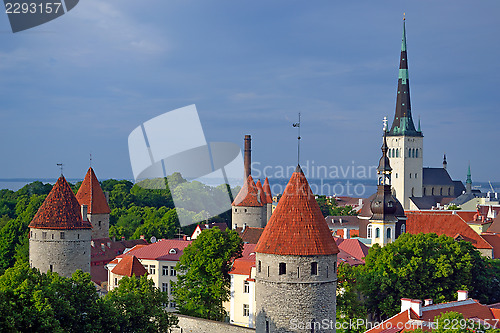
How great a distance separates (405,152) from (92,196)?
68702mm

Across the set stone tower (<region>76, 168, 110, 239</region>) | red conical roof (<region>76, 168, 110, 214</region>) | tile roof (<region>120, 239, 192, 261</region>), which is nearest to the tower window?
tile roof (<region>120, 239, 192, 261</region>)

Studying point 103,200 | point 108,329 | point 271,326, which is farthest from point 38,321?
point 103,200

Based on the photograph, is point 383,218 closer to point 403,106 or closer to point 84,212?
point 84,212

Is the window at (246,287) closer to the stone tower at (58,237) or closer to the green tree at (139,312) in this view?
the green tree at (139,312)

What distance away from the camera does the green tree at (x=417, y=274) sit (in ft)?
116

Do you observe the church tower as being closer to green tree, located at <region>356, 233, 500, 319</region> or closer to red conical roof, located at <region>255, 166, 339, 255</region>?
green tree, located at <region>356, 233, 500, 319</region>

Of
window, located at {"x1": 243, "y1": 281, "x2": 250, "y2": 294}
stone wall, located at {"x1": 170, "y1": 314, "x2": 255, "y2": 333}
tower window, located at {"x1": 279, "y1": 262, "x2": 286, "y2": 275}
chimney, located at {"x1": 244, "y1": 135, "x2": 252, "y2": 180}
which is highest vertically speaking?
chimney, located at {"x1": 244, "y1": 135, "x2": 252, "y2": 180}

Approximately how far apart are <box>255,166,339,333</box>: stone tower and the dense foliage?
548 cm

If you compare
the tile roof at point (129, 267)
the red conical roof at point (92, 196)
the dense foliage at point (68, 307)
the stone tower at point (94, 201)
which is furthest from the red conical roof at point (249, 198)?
the dense foliage at point (68, 307)

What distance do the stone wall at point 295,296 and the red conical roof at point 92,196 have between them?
32.3 metres

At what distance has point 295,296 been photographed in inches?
918

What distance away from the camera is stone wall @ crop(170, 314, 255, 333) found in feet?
108

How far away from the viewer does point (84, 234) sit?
41906mm

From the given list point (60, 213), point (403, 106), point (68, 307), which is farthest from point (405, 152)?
point (68, 307)
